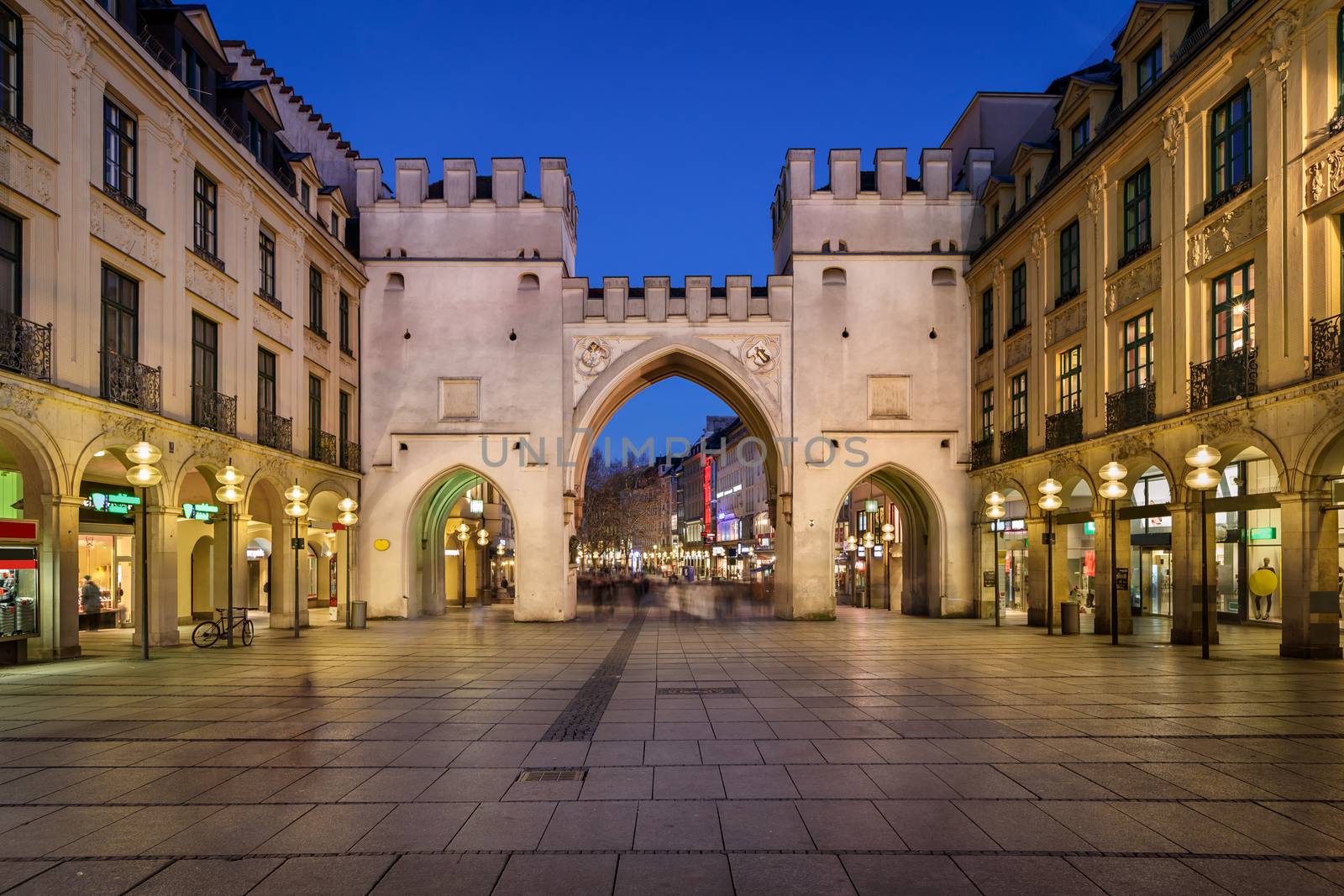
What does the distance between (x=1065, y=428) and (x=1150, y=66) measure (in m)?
9.17

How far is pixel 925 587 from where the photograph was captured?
3512 cm

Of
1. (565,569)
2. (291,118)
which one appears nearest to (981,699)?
(565,569)

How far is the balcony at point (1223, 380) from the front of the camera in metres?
18.8

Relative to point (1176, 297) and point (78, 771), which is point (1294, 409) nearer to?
point (1176, 297)

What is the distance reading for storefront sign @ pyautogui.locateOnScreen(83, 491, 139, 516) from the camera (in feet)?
74.8

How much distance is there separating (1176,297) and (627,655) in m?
14.1

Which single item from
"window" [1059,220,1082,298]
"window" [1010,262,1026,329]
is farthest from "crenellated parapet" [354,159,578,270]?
"window" [1059,220,1082,298]

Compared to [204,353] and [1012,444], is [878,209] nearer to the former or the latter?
[1012,444]

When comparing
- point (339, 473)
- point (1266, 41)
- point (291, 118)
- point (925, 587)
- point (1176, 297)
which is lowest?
point (925, 587)

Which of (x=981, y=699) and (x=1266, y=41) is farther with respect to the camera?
(x=1266, y=41)

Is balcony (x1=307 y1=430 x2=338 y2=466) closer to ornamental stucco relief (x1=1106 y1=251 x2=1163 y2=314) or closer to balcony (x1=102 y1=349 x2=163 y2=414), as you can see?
balcony (x1=102 y1=349 x2=163 y2=414)

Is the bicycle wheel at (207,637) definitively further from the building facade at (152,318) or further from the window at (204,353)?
the window at (204,353)

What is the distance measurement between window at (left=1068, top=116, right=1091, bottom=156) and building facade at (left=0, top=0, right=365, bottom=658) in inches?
864

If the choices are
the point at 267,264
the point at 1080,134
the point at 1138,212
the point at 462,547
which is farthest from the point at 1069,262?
the point at 462,547
